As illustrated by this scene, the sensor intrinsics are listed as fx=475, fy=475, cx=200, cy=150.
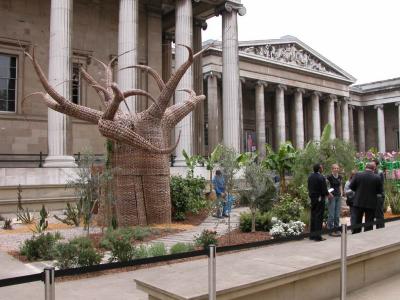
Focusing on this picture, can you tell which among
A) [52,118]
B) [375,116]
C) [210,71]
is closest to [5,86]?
[52,118]

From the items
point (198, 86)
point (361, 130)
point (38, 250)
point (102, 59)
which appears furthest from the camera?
point (361, 130)

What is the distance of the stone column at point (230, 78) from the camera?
2930 cm

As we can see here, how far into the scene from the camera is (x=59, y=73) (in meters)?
22.1

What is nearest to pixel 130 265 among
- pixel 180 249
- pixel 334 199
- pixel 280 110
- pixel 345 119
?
pixel 180 249

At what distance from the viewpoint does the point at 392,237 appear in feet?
26.8

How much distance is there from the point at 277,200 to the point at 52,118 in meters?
Answer: 11.8

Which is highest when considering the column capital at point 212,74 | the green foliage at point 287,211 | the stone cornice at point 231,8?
the stone cornice at point 231,8

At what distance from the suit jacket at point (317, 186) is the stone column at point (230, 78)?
17.4m

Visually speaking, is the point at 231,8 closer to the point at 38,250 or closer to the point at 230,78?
the point at 230,78

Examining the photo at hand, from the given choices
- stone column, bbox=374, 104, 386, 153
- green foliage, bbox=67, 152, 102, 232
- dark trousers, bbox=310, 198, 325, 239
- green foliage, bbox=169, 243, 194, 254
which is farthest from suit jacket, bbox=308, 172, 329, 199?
stone column, bbox=374, 104, 386, 153

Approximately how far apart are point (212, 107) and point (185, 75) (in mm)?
16478

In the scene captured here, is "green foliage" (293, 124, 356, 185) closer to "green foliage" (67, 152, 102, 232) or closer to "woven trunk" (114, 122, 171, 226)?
"woven trunk" (114, 122, 171, 226)

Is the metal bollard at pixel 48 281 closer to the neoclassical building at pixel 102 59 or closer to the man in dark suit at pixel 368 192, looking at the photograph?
the man in dark suit at pixel 368 192

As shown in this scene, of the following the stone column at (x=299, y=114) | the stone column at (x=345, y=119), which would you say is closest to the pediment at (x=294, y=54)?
the stone column at (x=299, y=114)
